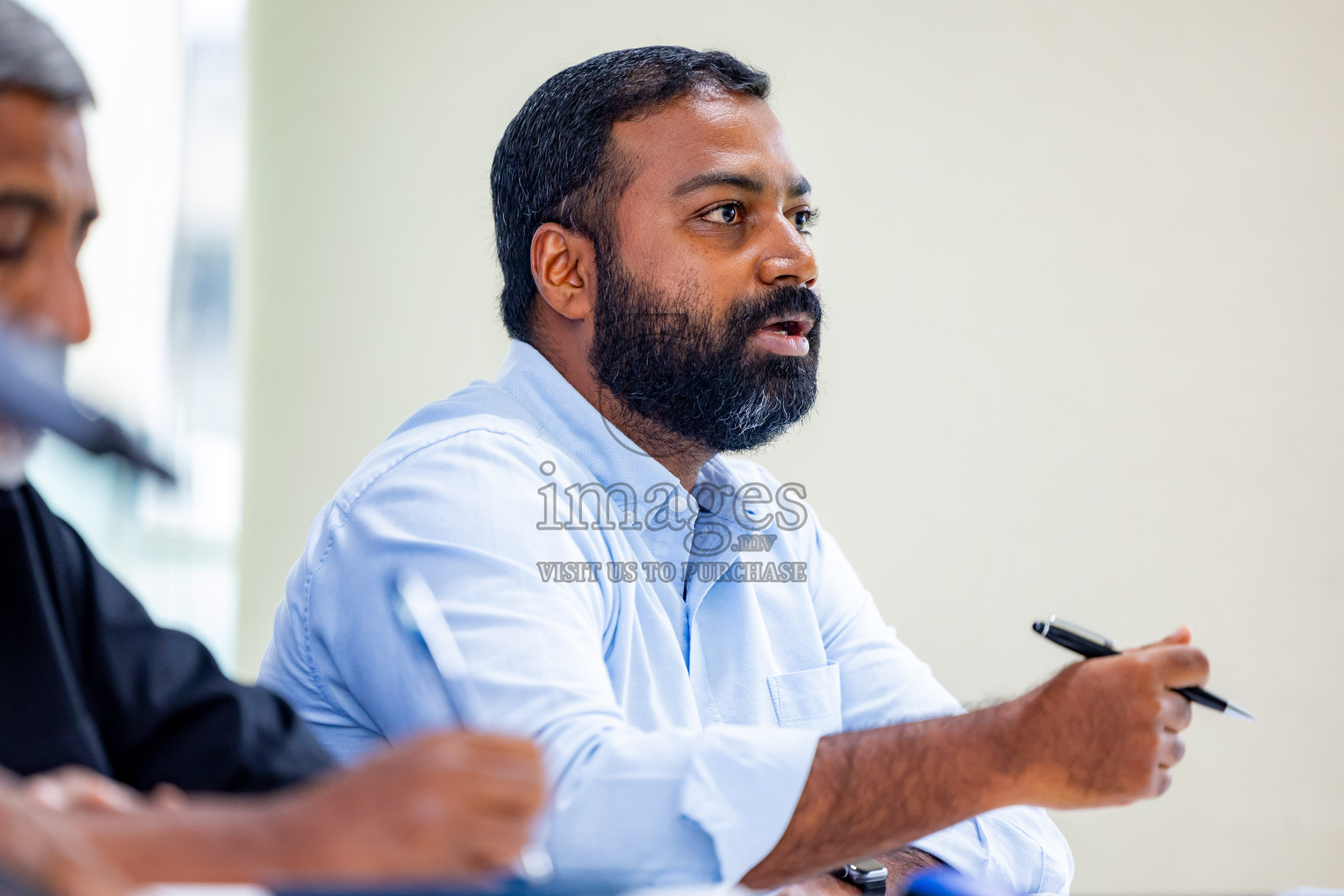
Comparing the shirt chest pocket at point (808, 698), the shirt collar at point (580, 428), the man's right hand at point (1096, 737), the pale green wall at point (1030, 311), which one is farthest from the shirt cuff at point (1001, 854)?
the pale green wall at point (1030, 311)

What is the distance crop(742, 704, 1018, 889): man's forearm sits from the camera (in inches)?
38.3

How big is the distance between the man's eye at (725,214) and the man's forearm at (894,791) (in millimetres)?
794

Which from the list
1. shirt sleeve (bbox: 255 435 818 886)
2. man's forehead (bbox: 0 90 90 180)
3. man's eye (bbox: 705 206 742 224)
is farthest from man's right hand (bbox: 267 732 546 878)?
man's eye (bbox: 705 206 742 224)

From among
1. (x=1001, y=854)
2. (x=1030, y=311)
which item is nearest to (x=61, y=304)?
(x=1001, y=854)

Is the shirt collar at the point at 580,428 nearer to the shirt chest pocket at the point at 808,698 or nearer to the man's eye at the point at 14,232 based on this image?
the shirt chest pocket at the point at 808,698

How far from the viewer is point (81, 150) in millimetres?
875

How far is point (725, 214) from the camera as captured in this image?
157 centimetres

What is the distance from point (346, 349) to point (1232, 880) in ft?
7.33

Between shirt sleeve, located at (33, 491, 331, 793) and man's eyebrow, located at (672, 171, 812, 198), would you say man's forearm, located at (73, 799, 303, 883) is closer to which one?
shirt sleeve, located at (33, 491, 331, 793)

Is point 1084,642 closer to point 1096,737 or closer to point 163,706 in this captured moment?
point 1096,737

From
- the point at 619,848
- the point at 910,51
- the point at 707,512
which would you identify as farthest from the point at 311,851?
the point at 910,51

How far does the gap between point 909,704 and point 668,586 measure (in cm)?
38

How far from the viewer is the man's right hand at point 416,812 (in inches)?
19.8

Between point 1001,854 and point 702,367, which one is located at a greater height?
point 702,367
